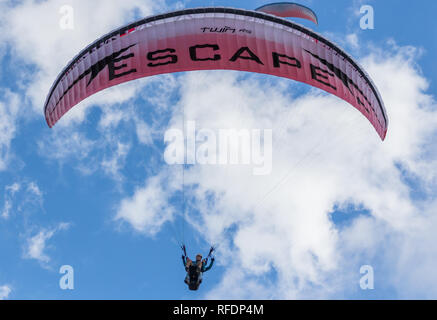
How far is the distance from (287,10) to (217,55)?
8.80 feet

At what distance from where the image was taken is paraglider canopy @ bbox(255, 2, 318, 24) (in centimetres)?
1591

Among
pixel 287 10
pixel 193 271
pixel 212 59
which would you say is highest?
pixel 287 10

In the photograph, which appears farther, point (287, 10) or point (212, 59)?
point (287, 10)

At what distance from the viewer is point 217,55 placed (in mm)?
15297

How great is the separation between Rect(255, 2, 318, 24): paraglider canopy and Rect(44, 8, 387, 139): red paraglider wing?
1450mm

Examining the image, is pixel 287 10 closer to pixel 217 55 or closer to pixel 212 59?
pixel 217 55

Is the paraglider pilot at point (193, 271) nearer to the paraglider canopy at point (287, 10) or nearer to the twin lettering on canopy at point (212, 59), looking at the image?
the twin lettering on canopy at point (212, 59)

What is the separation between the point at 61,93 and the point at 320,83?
25.0 feet

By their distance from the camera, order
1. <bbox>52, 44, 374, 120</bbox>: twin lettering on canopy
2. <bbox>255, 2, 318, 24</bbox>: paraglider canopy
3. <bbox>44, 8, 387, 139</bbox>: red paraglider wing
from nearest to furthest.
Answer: <bbox>44, 8, 387, 139</bbox>: red paraglider wing < <bbox>52, 44, 374, 120</bbox>: twin lettering on canopy < <bbox>255, 2, 318, 24</bbox>: paraglider canopy

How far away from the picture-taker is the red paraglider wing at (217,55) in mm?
14695

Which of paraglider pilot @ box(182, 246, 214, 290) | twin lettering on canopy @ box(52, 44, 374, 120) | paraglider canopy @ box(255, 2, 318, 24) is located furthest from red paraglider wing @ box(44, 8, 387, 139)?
paraglider pilot @ box(182, 246, 214, 290)

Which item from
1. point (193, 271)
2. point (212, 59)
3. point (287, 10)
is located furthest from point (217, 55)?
point (193, 271)

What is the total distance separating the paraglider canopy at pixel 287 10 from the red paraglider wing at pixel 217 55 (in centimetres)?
145

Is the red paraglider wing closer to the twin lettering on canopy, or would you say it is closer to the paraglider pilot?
the twin lettering on canopy
